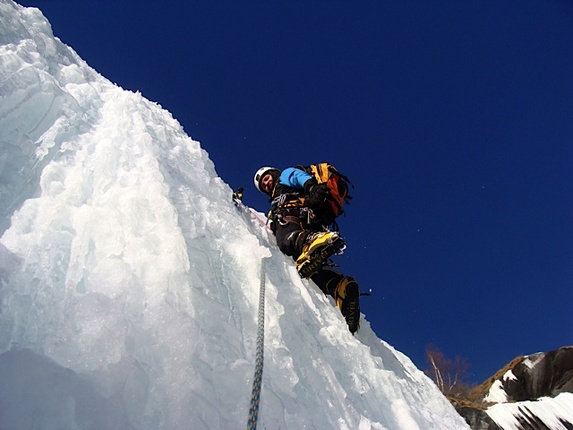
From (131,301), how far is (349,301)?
2.38 m

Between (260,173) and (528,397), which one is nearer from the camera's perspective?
(260,173)

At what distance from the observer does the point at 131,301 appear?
155 cm

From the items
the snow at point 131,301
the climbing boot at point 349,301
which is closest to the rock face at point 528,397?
the climbing boot at point 349,301

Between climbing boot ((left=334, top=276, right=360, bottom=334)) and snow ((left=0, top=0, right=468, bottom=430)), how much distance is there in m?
0.31

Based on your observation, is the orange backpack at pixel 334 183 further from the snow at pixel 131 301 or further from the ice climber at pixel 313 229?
the snow at pixel 131 301

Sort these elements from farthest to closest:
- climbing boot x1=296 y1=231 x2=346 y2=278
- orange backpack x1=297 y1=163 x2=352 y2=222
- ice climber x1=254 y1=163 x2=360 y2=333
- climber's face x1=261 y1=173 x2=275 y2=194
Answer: climber's face x1=261 y1=173 x2=275 y2=194 → orange backpack x1=297 y1=163 x2=352 y2=222 → ice climber x1=254 y1=163 x2=360 y2=333 → climbing boot x1=296 y1=231 x2=346 y2=278

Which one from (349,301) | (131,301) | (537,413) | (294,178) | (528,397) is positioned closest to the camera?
(131,301)

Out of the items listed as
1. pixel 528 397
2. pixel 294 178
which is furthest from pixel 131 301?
pixel 528 397

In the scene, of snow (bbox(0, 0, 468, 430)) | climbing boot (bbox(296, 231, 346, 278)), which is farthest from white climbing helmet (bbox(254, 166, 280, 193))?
snow (bbox(0, 0, 468, 430))

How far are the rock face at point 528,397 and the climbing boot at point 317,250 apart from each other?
25.0 feet

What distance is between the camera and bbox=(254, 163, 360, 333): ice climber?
3.47 metres

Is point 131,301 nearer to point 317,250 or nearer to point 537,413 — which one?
point 317,250

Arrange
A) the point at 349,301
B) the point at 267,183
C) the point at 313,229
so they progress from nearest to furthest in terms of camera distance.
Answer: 1. the point at 349,301
2. the point at 313,229
3. the point at 267,183

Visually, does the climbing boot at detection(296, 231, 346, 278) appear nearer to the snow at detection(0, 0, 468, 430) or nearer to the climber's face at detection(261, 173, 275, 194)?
the snow at detection(0, 0, 468, 430)
